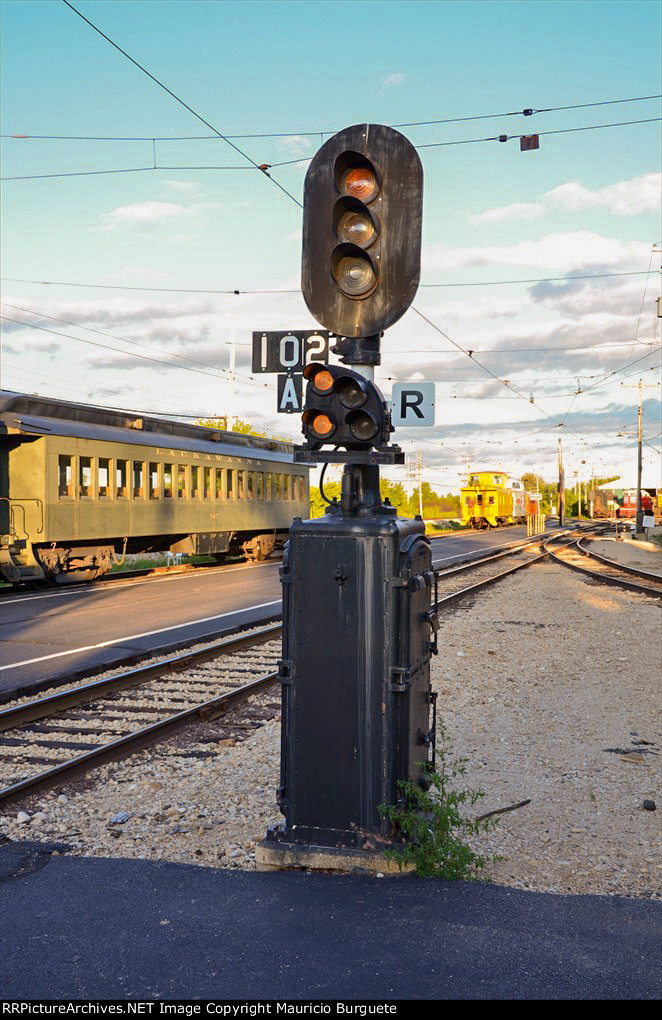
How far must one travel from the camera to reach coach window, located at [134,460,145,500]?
21.4 meters

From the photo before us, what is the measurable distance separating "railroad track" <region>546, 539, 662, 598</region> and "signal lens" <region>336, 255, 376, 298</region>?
15.4 meters

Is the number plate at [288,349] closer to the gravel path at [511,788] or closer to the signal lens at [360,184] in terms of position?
the gravel path at [511,788]

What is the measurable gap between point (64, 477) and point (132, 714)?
11.3m

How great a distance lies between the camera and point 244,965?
11.0 feet

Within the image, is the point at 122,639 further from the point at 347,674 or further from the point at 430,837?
the point at 430,837

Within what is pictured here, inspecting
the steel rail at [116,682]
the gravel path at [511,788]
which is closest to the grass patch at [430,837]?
the gravel path at [511,788]

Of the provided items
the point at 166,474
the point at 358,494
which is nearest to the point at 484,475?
the point at 166,474

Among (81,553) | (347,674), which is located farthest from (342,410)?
(81,553)

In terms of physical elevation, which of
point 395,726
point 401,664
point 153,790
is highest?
point 401,664

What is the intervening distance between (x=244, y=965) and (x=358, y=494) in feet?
7.45

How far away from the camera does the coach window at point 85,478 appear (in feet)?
63.1

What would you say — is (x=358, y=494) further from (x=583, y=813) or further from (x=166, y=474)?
(x=166, y=474)
